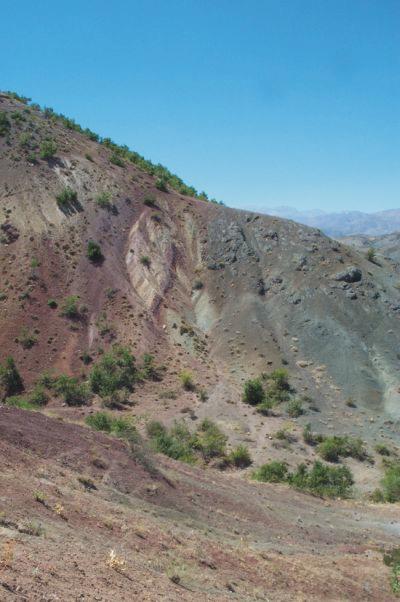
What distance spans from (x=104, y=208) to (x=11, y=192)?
8.37 metres

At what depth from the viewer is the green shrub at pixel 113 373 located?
34656 mm

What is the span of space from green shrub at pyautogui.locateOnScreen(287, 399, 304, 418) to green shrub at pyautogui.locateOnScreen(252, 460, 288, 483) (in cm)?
782

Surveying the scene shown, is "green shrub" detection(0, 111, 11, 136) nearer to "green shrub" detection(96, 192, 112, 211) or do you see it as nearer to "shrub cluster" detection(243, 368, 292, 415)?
"green shrub" detection(96, 192, 112, 211)

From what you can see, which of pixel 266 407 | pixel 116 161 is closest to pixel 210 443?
pixel 266 407

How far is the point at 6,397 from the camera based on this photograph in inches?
1303

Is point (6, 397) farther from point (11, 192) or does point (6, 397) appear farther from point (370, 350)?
point (370, 350)

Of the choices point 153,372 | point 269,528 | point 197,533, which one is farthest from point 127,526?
point 153,372

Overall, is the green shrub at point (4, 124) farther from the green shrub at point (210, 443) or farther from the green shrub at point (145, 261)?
the green shrub at point (210, 443)

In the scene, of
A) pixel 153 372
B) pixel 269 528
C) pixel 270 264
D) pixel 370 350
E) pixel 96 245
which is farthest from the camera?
pixel 270 264

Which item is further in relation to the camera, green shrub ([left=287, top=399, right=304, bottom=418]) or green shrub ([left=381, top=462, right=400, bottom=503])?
green shrub ([left=287, top=399, right=304, bottom=418])

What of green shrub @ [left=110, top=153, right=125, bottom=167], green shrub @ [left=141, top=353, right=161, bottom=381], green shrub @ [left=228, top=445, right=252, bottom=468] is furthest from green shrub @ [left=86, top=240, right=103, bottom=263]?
green shrub @ [left=228, top=445, right=252, bottom=468]

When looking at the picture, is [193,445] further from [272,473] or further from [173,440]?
[272,473]

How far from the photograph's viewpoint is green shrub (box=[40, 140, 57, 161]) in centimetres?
5225

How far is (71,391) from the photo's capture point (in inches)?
1312
